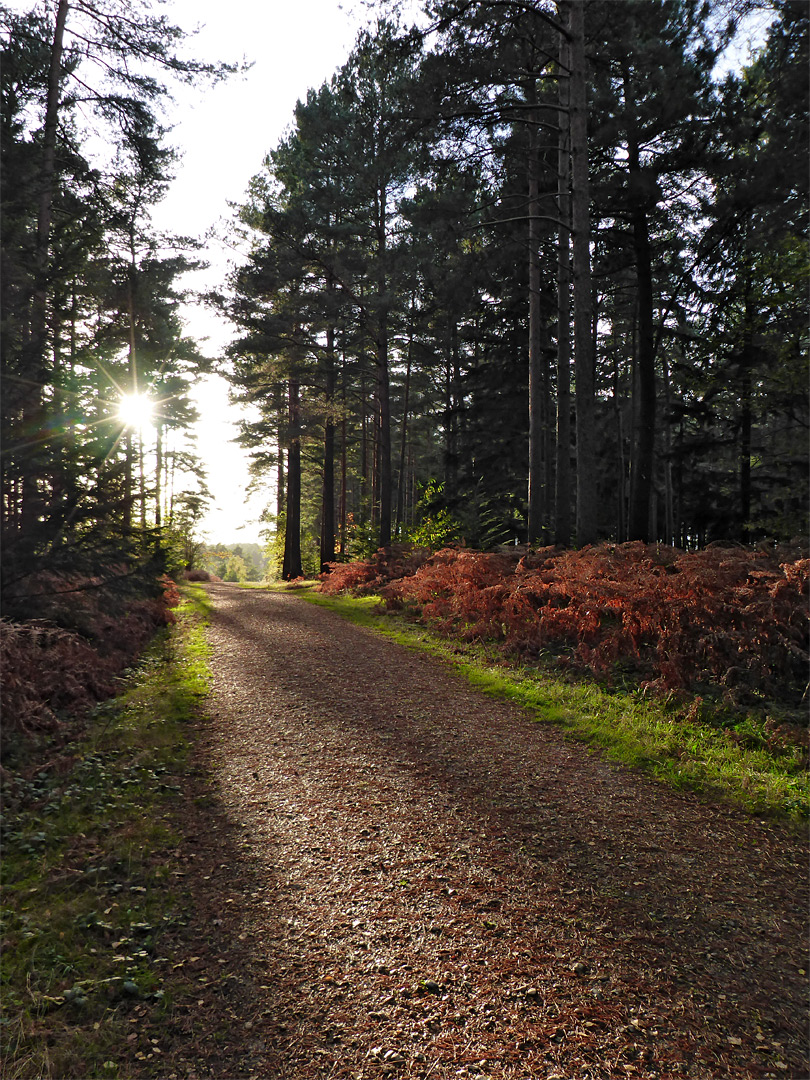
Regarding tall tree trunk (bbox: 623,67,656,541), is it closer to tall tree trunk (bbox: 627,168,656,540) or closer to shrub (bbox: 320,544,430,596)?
tall tree trunk (bbox: 627,168,656,540)

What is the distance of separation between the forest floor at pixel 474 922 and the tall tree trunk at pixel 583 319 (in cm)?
655

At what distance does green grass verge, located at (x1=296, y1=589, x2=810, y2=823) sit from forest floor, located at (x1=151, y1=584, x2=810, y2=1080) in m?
0.29

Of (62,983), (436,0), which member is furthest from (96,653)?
(436,0)

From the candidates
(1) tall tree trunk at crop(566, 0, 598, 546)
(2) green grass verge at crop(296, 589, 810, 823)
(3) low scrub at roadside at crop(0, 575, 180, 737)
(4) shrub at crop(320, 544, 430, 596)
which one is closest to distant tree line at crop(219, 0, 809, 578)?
(1) tall tree trunk at crop(566, 0, 598, 546)

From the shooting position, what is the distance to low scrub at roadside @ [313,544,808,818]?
439cm

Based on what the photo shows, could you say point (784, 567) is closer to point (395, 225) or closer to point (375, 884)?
point (375, 884)

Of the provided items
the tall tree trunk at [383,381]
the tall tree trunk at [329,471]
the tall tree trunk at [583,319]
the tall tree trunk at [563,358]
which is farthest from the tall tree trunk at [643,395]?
the tall tree trunk at [329,471]

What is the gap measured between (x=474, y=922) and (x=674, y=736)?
113 inches

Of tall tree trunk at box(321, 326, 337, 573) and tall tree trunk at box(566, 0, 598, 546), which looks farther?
tall tree trunk at box(321, 326, 337, 573)

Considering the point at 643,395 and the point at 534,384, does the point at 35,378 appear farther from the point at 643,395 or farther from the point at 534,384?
the point at 643,395

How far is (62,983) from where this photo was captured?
7.57ft

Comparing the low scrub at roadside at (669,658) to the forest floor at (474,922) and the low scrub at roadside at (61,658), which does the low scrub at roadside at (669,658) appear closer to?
the forest floor at (474,922)

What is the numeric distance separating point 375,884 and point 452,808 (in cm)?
90

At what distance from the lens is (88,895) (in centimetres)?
286
